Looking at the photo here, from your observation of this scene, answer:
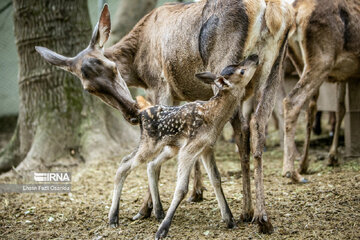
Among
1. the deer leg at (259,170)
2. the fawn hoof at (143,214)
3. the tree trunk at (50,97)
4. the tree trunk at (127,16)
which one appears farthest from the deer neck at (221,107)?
the tree trunk at (127,16)

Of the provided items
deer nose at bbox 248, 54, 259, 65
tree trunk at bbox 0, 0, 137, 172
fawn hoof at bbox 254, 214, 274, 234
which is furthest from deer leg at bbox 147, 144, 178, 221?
tree trunk at bbox 0, 0, 137, 172

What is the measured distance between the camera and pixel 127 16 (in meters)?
8.98

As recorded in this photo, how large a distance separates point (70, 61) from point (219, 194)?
2.10 meters

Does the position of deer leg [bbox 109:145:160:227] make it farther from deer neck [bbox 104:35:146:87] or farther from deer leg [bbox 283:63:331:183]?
deer leg [bbox 283:63:331:183]

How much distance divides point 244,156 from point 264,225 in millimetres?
720

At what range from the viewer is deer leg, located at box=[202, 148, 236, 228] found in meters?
3.99

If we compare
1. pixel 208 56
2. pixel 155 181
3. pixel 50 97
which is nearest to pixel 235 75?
pixel 208 56

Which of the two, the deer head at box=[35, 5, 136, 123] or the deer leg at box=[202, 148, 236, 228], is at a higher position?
the deer head at box=[35, 5, 136, 123]

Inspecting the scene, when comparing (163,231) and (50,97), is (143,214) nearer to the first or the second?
(163,231)

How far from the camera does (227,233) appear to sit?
152 inches

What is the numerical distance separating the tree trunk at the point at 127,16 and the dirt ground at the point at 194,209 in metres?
3.15

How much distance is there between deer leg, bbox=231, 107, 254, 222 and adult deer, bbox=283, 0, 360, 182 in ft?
5.46

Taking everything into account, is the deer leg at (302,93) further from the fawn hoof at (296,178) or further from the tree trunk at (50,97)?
the tree trunk at (50,97)

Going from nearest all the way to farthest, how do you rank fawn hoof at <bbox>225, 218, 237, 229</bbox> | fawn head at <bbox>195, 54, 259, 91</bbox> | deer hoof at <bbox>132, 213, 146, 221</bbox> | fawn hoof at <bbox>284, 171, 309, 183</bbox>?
1. fawn head at <bbox>195, 54, 259, 91</bbox>
2. fawn hoof at <bbox>225, 218, 237, 229</bbox>
3. deer hoof at <bbox>132, 213, 146, 221</bbox>
4. fawn hoof at <bbox>284, 171, 309, 183</bbox>
